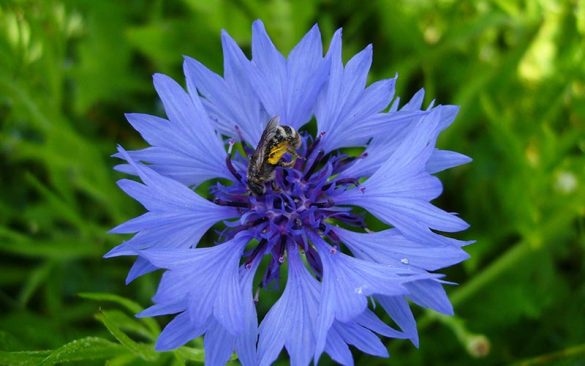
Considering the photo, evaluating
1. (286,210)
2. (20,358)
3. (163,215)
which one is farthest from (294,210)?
(20,358)

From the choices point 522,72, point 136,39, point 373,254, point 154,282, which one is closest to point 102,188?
point 154,282

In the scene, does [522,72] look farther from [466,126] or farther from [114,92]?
[114,92]

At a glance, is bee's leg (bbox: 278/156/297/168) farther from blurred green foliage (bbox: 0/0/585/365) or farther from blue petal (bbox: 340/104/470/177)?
blurred green foliage (bbox: 0/0/585/365)

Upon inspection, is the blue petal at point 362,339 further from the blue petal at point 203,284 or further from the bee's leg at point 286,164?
the bee's leg at point 286,164

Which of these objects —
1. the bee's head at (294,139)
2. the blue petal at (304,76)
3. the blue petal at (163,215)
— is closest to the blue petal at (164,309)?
the blue petal at (163,215)

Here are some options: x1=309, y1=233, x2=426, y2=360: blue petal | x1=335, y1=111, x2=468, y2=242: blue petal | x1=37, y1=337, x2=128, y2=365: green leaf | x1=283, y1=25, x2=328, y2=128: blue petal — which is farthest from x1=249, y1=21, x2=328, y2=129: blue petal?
x1=37, y1=337, x2=128, y2=365: green leaf

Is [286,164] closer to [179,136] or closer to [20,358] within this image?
[179,136]
